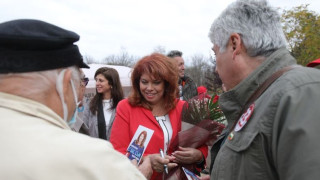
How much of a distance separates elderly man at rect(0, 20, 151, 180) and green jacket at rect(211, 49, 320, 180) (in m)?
0.57

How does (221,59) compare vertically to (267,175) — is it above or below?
above

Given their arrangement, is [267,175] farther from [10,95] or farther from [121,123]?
[121,123]

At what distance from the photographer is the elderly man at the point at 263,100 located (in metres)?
1.19

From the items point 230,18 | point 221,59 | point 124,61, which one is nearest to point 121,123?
point 221,59

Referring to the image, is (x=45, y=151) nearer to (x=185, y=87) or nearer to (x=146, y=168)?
(x=146, y=168)

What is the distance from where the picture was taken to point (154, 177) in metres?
2.74

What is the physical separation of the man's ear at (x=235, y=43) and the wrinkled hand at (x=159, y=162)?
1.25m

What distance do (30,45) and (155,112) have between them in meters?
1.98

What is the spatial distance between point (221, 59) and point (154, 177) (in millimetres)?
1513

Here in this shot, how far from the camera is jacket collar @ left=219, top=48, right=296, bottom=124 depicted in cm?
152

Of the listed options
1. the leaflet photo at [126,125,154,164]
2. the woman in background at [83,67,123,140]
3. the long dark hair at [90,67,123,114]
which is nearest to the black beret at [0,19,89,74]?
the leaflet photo at [126,125,154,164]

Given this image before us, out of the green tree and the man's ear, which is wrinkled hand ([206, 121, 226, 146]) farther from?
the green tree

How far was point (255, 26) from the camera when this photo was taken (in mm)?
1566

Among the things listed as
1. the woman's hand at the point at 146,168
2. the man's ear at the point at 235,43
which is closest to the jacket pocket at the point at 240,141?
the man's ear at the point at 235,43
